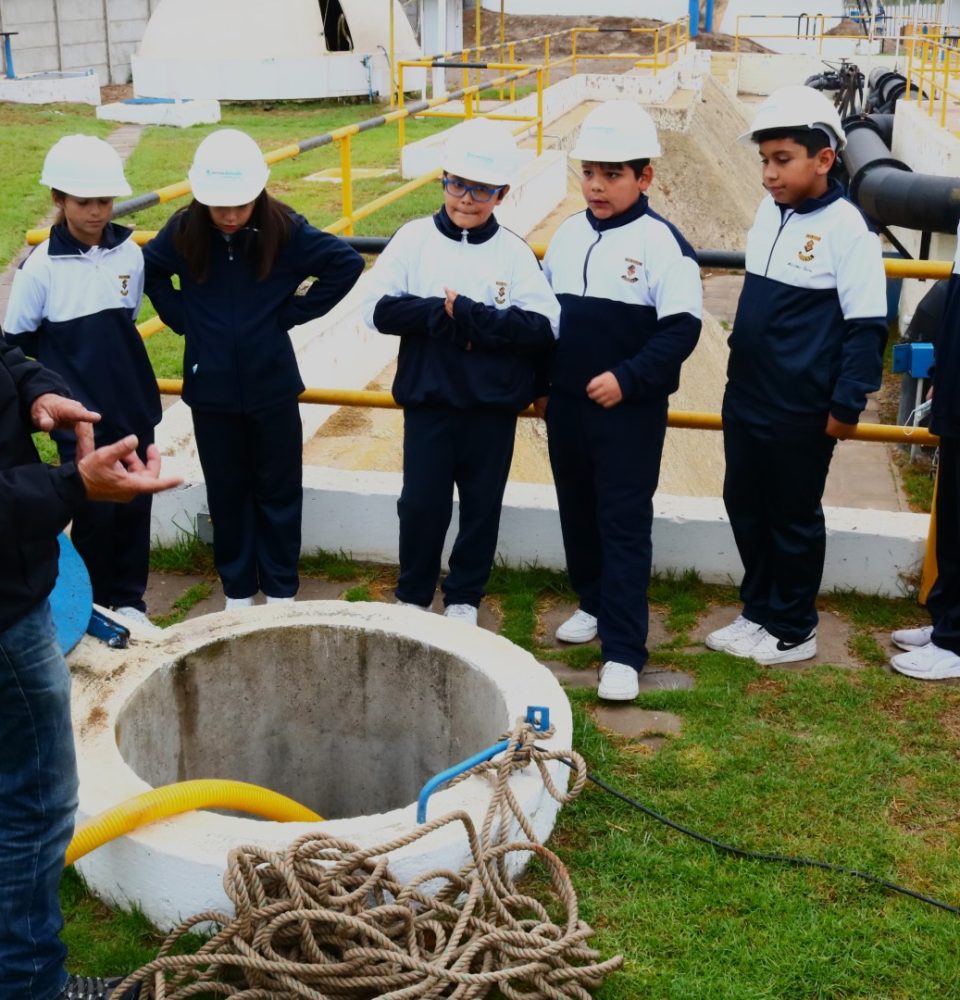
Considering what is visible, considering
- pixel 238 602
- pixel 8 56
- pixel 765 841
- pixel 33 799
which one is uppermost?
pixel 8 56

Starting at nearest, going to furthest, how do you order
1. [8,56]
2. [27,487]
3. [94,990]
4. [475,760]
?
[27,487], [94,990], [475,760], [8,56]

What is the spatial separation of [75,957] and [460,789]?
3.16 feet

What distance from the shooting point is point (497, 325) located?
420 cm

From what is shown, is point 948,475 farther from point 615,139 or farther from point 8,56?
point 8,56

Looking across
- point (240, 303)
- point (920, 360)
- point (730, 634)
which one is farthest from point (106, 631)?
point (920, 360)

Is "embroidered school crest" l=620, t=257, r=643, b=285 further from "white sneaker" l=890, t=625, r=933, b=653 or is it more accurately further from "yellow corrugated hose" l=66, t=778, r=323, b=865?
"yellow corrugated hose" l=66, t=778, r=323, b=865

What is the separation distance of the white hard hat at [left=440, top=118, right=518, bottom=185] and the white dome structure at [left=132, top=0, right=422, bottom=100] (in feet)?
71.0

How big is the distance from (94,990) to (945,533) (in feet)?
9.84

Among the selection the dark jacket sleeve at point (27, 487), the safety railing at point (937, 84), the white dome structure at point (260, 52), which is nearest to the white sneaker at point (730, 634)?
the dark jacket sleeve at point (27, 487)

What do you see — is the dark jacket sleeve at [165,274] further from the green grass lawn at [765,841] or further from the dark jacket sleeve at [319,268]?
the green grass lawn at [765,841]

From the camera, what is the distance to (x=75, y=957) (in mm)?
3082

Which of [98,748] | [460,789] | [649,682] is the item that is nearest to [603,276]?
[649,682]

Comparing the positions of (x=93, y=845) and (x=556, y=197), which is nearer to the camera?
(x=93, y=845)

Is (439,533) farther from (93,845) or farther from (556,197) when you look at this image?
(556,197)
